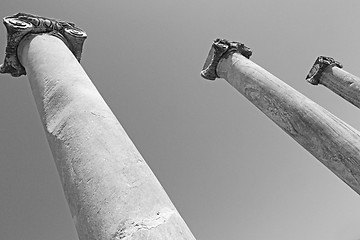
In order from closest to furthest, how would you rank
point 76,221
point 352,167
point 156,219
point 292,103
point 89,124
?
point 156,219
point 76,221
point 89,124
point 352,167
point 292,103

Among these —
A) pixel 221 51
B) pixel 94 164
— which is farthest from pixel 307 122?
pixel 94 164

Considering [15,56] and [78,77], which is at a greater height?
[78,77]

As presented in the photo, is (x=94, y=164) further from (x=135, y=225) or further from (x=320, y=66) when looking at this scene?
(x=320, y=66)

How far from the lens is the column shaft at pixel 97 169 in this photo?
7039mm

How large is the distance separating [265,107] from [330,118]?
130 inches

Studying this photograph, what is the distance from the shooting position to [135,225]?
6902mm

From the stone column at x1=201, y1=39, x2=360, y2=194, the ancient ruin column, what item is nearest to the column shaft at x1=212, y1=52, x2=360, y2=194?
the stone column at x1=201, y1=39, x2=360, y2=194

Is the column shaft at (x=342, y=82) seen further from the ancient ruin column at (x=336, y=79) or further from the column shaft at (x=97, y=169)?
the column shaft at (x=97, y=169)

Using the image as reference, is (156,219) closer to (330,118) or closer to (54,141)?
(54,141)

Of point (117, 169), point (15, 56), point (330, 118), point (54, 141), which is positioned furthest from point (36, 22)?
point (330, 118)

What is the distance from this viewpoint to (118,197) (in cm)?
746

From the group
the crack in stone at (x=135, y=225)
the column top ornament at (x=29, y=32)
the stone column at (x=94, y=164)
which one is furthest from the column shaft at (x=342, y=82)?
the crack in stone at (x=135, y=225)

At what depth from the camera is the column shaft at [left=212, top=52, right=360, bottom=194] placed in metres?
15.2

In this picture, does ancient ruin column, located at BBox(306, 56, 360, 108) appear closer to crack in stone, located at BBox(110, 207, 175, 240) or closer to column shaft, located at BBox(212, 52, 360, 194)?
column shaft, located at BBox(212, 52, 360, 194)
